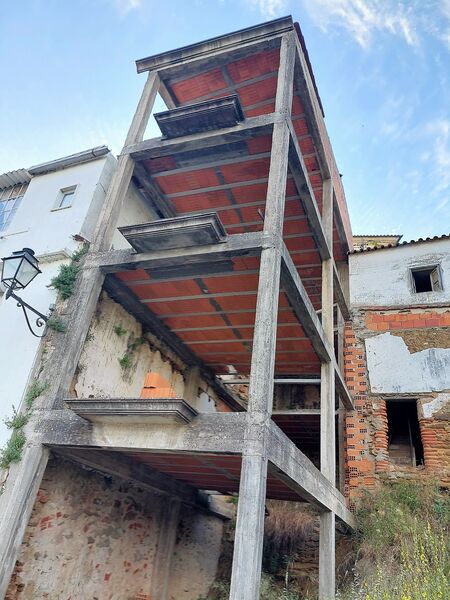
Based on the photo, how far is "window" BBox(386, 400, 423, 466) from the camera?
1052 cm

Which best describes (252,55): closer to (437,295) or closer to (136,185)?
(136,185)

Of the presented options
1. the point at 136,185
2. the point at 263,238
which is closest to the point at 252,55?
the point at 136,185

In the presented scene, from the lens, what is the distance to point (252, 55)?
7504 mm

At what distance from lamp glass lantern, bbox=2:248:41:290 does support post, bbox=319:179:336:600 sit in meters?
5.24

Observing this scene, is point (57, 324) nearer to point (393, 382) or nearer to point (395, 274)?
point (393, 382)

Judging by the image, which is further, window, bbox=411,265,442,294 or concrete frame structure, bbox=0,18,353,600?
window, bbox=411,265,442,294

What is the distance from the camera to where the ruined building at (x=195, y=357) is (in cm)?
498

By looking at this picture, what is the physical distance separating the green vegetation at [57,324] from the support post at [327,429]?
4683 millimetres

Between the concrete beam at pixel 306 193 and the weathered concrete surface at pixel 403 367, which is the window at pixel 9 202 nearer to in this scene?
the concrete beam at pixel 306 193

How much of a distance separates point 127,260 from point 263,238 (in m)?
Result: 2.16

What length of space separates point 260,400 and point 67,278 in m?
3.86

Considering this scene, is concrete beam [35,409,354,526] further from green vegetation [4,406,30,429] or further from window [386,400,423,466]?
window [386,400,423,466]

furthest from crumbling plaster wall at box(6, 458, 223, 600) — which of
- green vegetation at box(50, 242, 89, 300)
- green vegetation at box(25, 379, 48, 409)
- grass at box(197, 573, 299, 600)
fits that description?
green vegetation at box(50, 242, 89, 300)

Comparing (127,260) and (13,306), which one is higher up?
(127,260)
